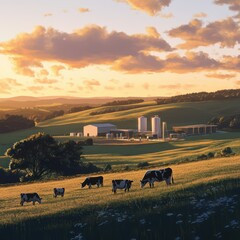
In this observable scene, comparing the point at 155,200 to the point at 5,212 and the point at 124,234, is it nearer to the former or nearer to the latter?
the point at 124,234

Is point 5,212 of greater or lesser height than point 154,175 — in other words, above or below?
below

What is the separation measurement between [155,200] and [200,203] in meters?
3.12

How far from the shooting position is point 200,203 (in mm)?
25641

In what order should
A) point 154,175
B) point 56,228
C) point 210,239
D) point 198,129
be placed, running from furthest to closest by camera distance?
point 198,129, point 154,175, point 56,228, point 210,239

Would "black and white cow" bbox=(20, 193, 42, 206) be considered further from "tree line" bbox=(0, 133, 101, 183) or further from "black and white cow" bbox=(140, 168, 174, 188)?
"tree line" bbox=(0, 133, 101, 183)

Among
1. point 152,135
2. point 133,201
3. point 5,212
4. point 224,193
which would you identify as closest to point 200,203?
point 224,193

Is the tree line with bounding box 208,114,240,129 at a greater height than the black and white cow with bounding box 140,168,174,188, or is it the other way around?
the tree line with bounding box 208,114,240,129

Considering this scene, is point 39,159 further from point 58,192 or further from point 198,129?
point 198,129

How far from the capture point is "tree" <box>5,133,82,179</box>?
7344cm

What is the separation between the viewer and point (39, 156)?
242 feet

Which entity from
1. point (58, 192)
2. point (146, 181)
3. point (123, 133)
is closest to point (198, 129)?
point (123, 133)

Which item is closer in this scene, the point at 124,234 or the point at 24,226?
the point at 124,234

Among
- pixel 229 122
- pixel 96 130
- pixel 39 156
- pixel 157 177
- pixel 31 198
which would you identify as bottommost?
pixel 31 198

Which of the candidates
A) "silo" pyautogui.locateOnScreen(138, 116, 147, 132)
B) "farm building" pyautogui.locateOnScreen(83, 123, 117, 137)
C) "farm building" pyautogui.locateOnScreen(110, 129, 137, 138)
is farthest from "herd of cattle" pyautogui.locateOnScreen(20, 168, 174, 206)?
"silo" pyautogui.locateOnScreen(138, 116, 147, 132)
